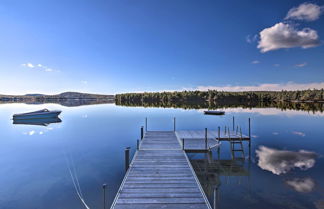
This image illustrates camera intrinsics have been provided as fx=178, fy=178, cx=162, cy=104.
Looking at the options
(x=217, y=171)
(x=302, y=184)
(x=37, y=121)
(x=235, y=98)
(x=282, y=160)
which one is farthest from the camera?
(x=235, y=98)

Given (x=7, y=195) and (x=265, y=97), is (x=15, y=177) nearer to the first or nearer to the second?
(x=7, y=195)

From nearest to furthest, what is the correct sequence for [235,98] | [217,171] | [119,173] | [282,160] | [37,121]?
[119,173]
[217,171]
[282,160]
[37,121]
[235,98]

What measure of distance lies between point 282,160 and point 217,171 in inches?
252

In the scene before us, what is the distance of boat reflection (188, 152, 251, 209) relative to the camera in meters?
9.85

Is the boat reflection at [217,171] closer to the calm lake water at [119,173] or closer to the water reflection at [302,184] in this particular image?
the calm lake water at [119,173]

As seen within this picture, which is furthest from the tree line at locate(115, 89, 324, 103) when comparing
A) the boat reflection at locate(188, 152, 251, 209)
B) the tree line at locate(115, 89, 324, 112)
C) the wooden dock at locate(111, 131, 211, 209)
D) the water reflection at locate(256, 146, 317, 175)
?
the wooden dock at locate(111, 131, 211, 209)

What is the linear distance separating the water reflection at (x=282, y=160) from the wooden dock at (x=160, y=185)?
677 cm

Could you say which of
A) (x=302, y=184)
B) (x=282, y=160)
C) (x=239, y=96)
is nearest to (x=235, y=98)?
(x=239, y=96)

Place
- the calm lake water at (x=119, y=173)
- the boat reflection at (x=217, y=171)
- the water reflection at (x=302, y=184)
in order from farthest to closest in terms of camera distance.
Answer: the boat reflection at (x=217, y=171) → the water reflection at (x=302, y=184) → the calm lake water at (x=119, y=173)

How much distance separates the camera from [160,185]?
7.23m

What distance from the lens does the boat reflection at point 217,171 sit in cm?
985

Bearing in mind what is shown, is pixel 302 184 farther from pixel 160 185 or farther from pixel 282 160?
pixel 160 185

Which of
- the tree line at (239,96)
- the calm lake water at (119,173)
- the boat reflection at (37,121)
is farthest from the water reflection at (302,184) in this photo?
the tree line at (239,96)

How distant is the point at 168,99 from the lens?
117 m
